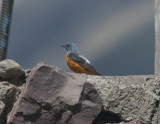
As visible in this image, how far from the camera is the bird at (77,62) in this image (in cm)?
628

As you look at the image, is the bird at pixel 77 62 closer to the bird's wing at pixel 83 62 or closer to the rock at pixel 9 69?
the bird's wing at pixel 83 62

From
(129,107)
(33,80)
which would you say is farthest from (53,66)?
(129,107)

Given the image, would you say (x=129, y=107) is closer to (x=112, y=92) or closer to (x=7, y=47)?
(x=112, y=92)

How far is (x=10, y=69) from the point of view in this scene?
14.5 feet

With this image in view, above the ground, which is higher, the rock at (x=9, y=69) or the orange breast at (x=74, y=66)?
the rock at (x=9, y=69)

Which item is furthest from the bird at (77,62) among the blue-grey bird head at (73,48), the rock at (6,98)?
the rock at (6,98)

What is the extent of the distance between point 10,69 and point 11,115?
0.54 m

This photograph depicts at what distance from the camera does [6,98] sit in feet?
14.2

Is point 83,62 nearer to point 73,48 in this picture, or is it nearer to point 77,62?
point 77,62

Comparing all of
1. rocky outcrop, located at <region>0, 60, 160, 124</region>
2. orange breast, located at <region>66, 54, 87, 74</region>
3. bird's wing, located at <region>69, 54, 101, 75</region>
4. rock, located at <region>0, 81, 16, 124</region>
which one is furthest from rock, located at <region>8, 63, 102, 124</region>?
orange breast, located at <region>66, 54, 87, 74</region>

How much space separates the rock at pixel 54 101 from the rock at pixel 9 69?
0.35 metres

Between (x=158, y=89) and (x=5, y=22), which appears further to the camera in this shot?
(x=5, y=22)

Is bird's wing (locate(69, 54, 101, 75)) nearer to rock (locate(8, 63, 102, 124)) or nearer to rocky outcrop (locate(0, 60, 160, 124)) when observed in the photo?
rocky outcrop (locate(0, 60, 160, 124))

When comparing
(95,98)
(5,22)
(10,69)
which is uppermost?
(5,22)
